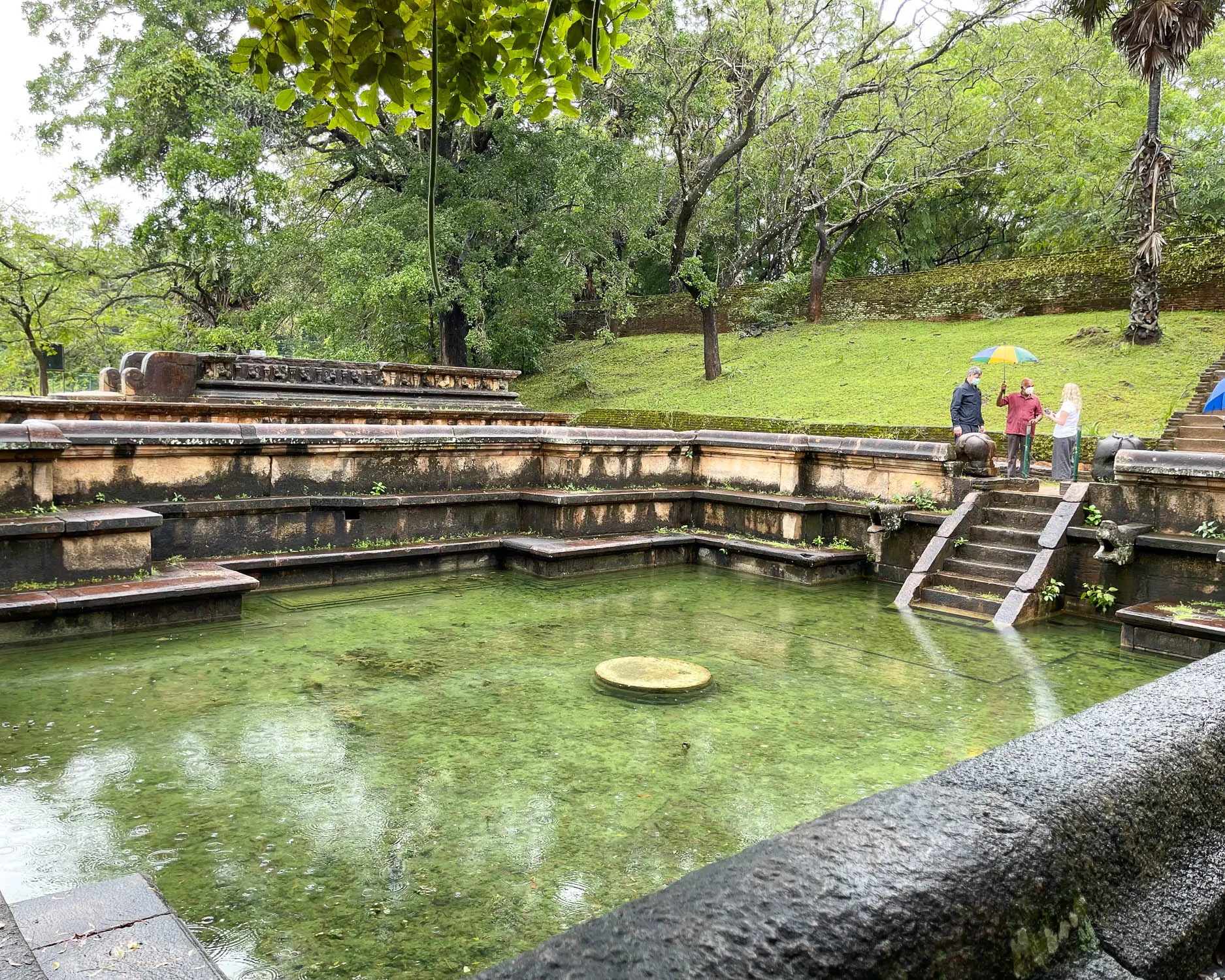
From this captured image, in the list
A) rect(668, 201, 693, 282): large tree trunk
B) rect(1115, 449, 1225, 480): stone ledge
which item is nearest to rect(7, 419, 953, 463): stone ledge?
rect(1115, 449, 1225, 480): stone ledge

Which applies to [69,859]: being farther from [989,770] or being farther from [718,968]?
[989,770]

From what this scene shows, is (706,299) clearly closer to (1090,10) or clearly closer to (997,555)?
(1090,10)

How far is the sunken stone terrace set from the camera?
1.35 meters

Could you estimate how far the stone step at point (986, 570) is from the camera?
6984 millimetres

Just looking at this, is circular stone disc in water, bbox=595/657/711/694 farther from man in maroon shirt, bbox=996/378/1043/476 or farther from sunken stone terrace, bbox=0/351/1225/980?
man in maroon shirt, bbox=996/378/1043/476

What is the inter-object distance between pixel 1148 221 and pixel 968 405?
1033 cm

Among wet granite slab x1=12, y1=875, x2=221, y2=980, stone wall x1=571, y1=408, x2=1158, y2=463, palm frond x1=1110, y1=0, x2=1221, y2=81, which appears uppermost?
palm frond x1=1110, y1=0, x2=1221, y2=81

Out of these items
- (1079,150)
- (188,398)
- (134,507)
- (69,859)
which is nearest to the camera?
(69,859)

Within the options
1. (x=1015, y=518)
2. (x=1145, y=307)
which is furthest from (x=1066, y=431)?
(x=1145, y=307)

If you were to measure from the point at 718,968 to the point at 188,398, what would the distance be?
10.5 meters

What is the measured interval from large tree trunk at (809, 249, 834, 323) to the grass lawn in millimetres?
741

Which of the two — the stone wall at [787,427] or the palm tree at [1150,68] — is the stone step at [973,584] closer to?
the stone wall at [787,427]

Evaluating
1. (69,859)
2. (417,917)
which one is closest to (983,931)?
(417,917)

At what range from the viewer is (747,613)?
6.61m
